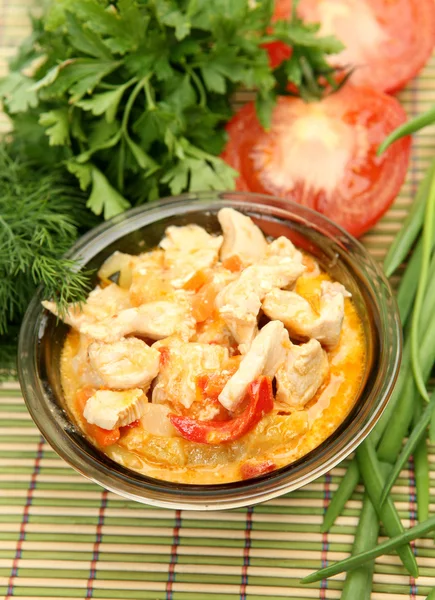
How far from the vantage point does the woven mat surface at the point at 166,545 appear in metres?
2.89

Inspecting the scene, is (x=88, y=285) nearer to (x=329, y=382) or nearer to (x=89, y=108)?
(x=89, y=108)

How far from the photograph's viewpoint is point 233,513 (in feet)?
10.0

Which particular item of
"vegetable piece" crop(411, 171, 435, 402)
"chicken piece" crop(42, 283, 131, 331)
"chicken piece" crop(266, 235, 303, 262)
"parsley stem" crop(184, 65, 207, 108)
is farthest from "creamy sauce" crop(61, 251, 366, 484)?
"parsley stem" crop(184, 65, 207, 108)

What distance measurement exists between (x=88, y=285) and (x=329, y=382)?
1104 millimetres

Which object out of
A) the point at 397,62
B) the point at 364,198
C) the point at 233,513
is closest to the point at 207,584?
the point at 233,513

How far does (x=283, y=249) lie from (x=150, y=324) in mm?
664

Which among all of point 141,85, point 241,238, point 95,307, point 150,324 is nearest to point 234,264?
point 241,238

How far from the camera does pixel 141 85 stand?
338 centimetres

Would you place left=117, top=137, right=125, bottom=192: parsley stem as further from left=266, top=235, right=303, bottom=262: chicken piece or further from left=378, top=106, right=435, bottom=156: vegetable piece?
left=378, top=106, right=435, bottom=156: vegetable piece

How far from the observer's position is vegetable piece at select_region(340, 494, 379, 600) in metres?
2.76

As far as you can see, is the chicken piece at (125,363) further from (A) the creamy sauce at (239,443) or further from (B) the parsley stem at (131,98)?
(B) the parsley stem at (131,98)

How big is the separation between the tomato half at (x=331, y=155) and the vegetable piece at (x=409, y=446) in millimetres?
1031

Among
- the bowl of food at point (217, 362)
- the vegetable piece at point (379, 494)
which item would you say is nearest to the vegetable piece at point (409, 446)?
the vegetable piece at point (379, 494)

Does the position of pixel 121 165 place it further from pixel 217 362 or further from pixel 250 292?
pixel 217 362
